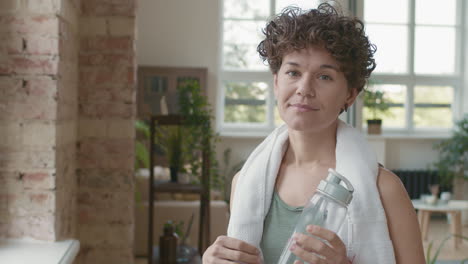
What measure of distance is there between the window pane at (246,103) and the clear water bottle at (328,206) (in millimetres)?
6845

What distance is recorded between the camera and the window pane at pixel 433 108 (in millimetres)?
7934

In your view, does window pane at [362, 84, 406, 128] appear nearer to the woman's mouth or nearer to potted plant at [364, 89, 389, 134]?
potted plant at [364, 89, 389, 134]

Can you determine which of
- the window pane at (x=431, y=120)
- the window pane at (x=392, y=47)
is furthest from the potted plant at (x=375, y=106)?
the window pane at (x=431, y=120)

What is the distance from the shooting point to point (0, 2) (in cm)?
174

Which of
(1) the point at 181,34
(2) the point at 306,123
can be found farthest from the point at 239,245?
(1) the point at 181,34

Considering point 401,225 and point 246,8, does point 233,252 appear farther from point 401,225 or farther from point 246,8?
point 246,8

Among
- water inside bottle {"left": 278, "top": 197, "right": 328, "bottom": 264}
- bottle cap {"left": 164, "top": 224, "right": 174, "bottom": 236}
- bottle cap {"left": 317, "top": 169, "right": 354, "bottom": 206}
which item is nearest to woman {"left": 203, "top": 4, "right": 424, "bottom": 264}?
water inside bottle {"left": 278, "top": 197, "right": 328, "bottom": 264}

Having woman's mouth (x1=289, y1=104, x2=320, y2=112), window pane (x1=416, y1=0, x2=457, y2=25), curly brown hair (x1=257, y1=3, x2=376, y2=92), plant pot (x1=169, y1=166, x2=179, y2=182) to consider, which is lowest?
plant pot (x1=169, y1=166, x2=179, y2=182)

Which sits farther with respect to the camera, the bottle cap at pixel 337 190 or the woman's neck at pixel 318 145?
the woman's neck at pixel 318 145

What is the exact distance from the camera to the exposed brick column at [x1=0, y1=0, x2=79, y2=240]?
1.74 m

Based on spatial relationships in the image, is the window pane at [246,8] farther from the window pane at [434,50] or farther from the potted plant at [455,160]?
the potted plant at [455,160]

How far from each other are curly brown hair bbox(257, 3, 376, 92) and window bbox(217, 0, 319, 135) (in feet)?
21.3

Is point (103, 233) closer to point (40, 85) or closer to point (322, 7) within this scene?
point (40, 85)

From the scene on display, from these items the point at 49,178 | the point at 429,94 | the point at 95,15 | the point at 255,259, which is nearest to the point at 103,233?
the point at 49,178
